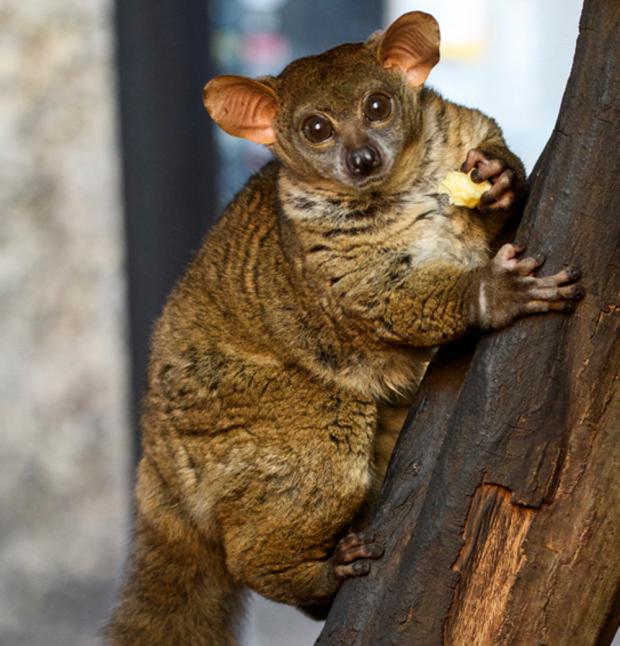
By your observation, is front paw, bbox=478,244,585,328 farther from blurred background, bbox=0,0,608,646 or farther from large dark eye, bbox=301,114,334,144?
blurred background, bbox=0,0,608,646

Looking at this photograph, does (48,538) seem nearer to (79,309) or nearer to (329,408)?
(79,309)

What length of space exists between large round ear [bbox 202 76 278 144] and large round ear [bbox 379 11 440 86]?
0.36 metres

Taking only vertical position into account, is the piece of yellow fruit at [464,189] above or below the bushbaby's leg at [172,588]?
above

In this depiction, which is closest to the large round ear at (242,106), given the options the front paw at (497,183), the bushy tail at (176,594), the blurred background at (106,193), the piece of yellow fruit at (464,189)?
the piece of yellow fruit at (464,189)

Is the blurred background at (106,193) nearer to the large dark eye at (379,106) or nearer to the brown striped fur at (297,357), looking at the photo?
the brown striped fur at (297,357)

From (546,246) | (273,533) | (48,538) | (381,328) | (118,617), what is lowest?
(48,538)

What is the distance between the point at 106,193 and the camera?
6.61 m

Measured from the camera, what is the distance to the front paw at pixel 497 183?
304 centimetres

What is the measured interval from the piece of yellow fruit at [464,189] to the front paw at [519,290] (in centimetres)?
38

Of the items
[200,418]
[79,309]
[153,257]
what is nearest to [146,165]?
[153,257]

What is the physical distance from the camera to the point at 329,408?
10.9 ft

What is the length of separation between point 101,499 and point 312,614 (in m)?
3.56

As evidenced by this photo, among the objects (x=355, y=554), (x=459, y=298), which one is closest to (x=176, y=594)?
(x=355, y=554)

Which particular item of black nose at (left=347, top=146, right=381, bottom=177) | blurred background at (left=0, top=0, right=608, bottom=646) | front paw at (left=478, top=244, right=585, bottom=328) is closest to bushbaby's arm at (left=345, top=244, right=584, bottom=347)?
front paw at (left=478, top=244, right=585, bottom=328)
